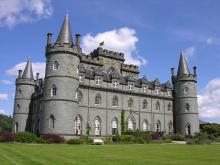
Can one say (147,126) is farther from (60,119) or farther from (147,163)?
(147,163)

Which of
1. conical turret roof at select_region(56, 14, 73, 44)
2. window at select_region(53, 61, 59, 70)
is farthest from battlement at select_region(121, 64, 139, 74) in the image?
window at select_region(53, 61, 59, 70)

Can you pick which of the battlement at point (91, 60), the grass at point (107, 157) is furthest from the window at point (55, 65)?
the grass at point (107, 157)

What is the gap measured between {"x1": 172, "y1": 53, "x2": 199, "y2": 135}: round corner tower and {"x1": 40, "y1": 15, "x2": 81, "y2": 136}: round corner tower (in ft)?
72.0

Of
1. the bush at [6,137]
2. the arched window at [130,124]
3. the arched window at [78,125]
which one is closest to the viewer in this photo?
the bush at [6,137]

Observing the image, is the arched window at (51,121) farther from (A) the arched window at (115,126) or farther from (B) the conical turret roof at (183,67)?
(B) the conical turret roof at (183,67)

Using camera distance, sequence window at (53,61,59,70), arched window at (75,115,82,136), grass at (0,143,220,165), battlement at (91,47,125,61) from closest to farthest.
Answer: grass at (0,143,220,165), window at (53,61,59,70), arched window at (75,115,82,136), battlement at (91,47,125,61)

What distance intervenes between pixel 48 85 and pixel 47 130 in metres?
6.27

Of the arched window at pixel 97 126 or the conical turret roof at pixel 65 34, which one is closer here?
the conical turret roof at pixel 65 34

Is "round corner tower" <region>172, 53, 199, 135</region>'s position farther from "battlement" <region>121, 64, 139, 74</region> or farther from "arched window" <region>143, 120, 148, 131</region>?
"battlement" <region>121, 64, 139, 74</region>

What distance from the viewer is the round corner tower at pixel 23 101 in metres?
48.9

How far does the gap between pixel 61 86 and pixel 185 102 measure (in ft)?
81.9

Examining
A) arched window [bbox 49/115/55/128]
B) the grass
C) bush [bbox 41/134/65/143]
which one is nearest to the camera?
the grass

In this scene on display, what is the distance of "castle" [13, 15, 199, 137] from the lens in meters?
40.3

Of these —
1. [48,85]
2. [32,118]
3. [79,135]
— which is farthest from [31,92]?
[79,135]
